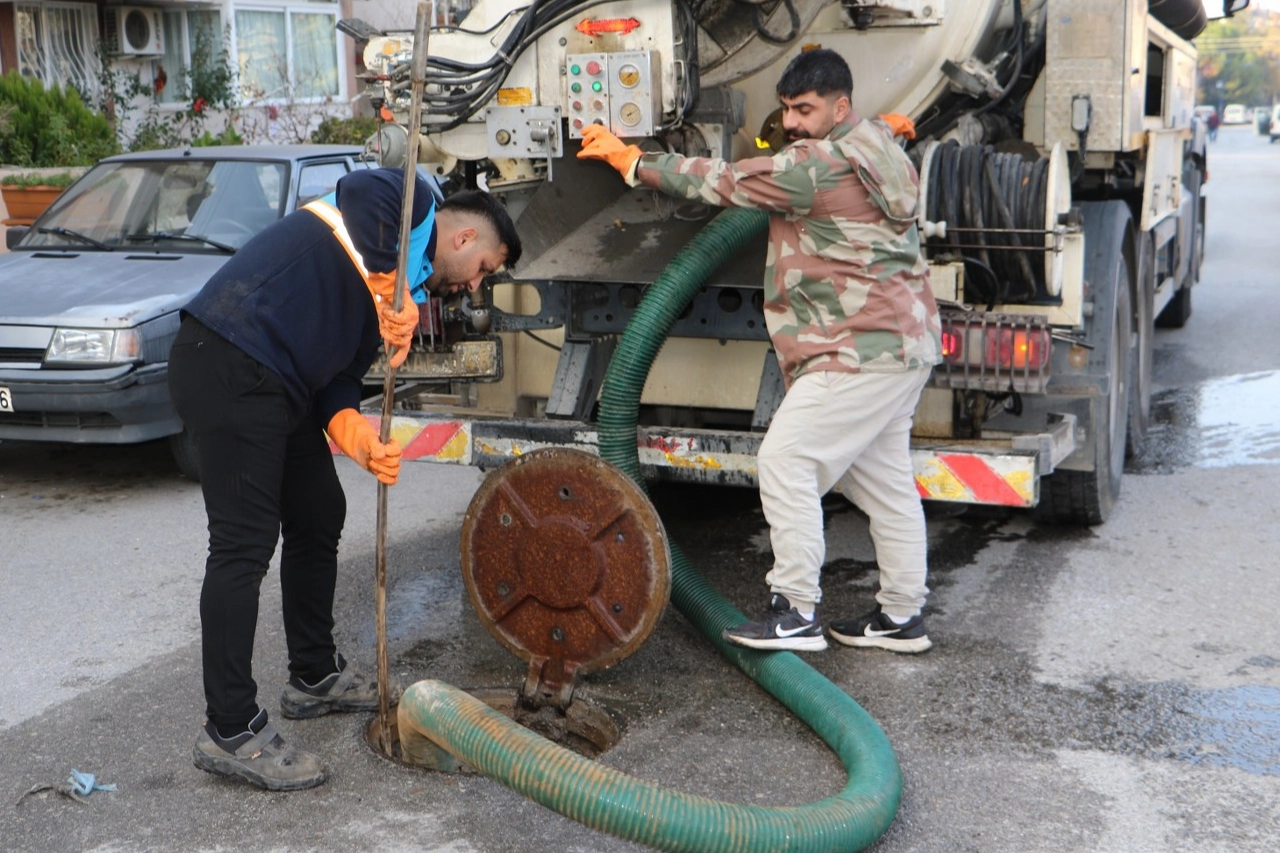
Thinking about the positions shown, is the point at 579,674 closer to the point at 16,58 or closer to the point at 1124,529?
the point at 1124,529

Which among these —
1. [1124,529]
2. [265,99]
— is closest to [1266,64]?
[265,99]

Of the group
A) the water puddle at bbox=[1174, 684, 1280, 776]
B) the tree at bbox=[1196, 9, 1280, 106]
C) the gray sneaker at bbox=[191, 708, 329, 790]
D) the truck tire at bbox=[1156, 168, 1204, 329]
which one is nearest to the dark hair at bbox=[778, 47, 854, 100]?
the water puddle at bbox=[1174, 684, 1280, 776]

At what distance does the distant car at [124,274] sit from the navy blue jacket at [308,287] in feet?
9.44

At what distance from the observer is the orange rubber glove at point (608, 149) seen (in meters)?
4.34

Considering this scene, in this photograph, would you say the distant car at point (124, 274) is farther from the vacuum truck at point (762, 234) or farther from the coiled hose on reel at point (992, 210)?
the coiled hose on reel at point (992, 210)

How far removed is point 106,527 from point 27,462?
66.3 inches

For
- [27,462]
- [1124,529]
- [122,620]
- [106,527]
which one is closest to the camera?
[122,620]

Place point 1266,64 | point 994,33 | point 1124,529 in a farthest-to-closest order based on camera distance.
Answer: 1. point 1266,64
2. point 1124,529
3. point 994,33

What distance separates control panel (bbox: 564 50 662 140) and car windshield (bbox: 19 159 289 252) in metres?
3.44

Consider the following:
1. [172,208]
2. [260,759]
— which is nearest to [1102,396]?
[260,759]

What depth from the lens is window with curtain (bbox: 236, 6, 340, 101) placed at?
20781 millimetres

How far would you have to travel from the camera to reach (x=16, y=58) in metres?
17.6

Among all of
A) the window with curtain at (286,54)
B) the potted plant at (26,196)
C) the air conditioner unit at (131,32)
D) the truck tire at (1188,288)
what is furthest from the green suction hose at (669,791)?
the window with curtain at (286,54)

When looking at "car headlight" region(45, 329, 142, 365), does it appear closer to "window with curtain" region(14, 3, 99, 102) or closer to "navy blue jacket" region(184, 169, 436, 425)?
"navy blue jacket" region(184, 169, 436, 425)
